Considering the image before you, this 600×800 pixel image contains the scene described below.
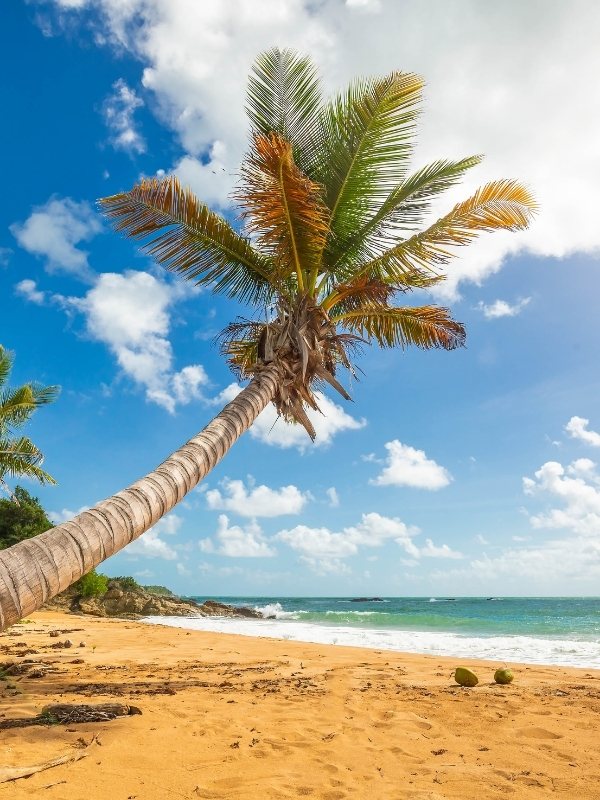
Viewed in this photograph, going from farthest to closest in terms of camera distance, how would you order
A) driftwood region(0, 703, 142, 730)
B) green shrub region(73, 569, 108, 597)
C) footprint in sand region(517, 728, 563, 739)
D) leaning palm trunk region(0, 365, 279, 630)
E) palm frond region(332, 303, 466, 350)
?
green shrub region(73, 569, 108, 597)
palm frond region(332, 303, 466, 350)
footprint in sand region(517, 728, 563, 739)
driftwood region(0, 703, 142, 730)
leaning palm trunk region(0, 365, 279, 630)

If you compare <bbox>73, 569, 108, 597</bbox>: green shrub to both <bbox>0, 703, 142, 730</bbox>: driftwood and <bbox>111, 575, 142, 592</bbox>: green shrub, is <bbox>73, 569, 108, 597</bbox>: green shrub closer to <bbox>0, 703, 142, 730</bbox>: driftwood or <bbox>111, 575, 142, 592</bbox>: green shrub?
<bbox>111, 575, 142, 592</bbox>: green shrub

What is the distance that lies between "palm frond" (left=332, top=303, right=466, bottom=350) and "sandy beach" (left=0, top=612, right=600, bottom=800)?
5.28 meters

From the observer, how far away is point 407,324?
364 inches

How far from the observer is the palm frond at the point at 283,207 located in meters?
6.25

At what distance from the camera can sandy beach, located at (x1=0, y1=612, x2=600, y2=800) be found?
3.40 metres

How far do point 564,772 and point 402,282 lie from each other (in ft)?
23.1

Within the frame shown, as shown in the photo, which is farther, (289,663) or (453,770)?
(289,663)

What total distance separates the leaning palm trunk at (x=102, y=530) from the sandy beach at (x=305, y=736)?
1.18 m

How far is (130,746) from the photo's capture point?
12.9 feet

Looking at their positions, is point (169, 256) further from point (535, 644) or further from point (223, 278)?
point (535, 644)

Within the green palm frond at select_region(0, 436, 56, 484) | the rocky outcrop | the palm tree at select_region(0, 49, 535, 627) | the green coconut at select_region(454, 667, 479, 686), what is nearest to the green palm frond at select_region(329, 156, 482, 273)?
the palm tree at select_region(0, 49, 535, 627)

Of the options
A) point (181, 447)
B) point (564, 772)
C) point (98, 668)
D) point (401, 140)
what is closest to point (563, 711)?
point (564, 772)

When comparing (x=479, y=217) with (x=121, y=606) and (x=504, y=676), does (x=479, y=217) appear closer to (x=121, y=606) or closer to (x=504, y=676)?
(x=504, y=676)

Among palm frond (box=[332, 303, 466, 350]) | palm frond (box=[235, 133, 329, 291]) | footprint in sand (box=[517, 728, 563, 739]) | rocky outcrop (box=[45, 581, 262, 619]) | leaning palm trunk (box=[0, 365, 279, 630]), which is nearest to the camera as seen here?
leaning palm trunk (box=[0, 365, 279, 630])
